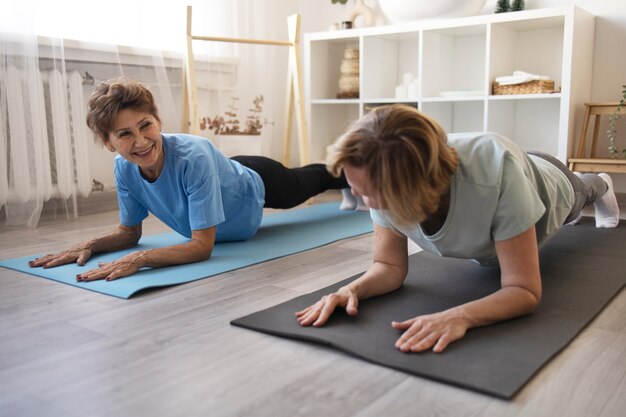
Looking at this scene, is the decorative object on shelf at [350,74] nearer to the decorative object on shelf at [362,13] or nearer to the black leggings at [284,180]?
the decorative object on shelf at [362,13]

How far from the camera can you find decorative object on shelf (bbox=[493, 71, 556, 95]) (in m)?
3.22

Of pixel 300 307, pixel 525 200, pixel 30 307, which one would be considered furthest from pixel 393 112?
pixel 30 307

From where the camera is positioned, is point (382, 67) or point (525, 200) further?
point (382, 67)

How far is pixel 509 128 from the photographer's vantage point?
12.0 feet

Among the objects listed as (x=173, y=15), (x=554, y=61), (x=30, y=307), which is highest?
(x=173, y=15)

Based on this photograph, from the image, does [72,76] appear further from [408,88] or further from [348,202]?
[408,88]

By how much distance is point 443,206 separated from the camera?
134 centimetres

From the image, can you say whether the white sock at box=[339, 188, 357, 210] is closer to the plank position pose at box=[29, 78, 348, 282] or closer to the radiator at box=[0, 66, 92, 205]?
the plank position pose at box=[29, 78, 348, 282]

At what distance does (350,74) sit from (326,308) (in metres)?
2.71

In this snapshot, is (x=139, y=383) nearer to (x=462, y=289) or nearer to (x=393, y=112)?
(x=393, y=112)

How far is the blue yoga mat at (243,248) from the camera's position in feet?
5.90

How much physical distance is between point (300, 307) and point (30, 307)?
70 cm

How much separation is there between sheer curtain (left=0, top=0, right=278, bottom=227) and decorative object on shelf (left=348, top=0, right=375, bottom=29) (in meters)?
0.73

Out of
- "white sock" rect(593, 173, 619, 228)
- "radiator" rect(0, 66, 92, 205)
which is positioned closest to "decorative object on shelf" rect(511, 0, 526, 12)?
"white sock" rect(593, 173, 619, 228)
